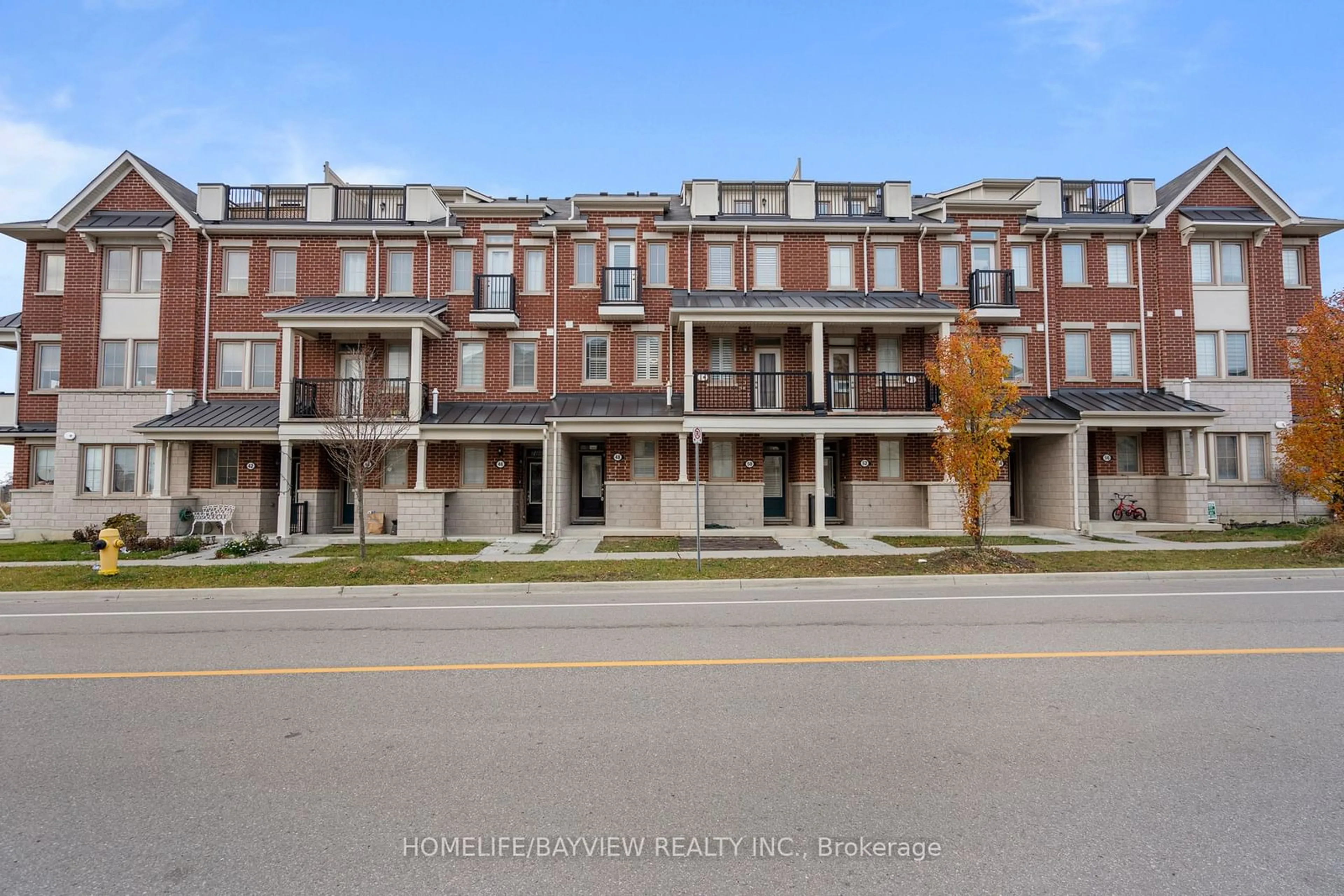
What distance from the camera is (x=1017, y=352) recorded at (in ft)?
66.8

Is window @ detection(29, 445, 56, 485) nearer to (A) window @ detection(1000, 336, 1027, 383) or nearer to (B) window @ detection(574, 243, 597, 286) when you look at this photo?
(B) window @ detection(574, 243, 597, 286)

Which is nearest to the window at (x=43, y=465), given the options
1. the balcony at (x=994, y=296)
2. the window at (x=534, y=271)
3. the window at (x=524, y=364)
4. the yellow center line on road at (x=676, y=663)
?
the window at (x=524, y=364)

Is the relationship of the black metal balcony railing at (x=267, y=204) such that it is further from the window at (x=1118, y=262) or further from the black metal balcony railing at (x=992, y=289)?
the window at (x=1118, y=262)

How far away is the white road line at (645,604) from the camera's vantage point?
8828 mm

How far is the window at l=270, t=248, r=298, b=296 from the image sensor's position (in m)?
20.1

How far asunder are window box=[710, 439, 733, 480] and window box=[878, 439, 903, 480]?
4.47m

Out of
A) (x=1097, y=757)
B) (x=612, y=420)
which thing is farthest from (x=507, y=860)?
(x=612, y=420)

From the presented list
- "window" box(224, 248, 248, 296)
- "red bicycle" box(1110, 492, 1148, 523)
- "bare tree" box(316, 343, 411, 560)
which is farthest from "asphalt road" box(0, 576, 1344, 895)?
"window" box(224, 248, 248, 296)

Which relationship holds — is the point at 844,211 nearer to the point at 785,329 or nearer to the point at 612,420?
the point at 785,329

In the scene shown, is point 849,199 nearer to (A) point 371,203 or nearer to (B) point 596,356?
(B) point 596,356

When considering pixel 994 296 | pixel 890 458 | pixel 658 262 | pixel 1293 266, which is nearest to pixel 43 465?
pixel 658 262

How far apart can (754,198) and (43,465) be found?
23467 mm

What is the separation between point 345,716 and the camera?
4.66 m

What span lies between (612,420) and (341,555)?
23.8ft
